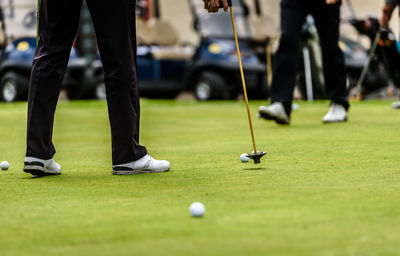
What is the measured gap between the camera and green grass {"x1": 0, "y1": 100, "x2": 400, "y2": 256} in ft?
9.34

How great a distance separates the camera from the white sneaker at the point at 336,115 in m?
8.15

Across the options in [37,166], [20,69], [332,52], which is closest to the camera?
[37,166]

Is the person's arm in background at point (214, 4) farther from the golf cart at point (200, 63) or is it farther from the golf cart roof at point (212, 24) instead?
the golf cart roof at point (212, 24)

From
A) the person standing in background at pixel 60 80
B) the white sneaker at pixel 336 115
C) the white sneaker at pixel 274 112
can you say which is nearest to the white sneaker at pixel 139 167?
the person standing in background at pixel 60 80

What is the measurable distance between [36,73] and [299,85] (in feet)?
35.4

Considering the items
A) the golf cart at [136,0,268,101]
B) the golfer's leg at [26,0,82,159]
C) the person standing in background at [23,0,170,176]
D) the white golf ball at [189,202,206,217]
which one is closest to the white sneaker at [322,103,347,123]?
the person standing in background at [23,0,170,176]

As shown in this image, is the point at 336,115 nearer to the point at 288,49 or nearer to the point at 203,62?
the point at 288,49

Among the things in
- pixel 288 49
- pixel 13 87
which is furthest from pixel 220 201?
pixel 13 87

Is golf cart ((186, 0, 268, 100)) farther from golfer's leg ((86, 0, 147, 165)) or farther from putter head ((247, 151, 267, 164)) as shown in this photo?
golfer's leg ((86, 0, 147, 165))

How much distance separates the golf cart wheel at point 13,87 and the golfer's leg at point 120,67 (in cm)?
1202

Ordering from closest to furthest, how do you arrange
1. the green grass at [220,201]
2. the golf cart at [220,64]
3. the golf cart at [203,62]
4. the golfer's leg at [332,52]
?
the green grass at [220,201], the golfer's leg at [332,52], the golf cart at [220,64], the golf cart at [203,62]

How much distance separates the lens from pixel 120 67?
466 cm

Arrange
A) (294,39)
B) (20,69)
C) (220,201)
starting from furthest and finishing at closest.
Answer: (20,69)
(294,39)
(220,201)

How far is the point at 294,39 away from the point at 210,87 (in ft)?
27.8
